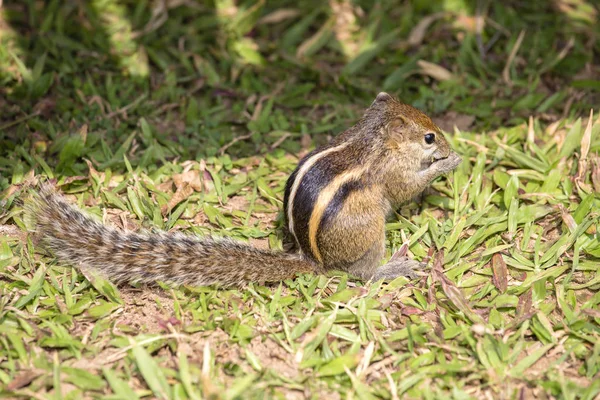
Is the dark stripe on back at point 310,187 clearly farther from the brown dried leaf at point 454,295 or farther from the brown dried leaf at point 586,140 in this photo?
the brown dried leaf at point 586,140

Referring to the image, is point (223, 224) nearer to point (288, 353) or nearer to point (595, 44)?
point (288, 353)

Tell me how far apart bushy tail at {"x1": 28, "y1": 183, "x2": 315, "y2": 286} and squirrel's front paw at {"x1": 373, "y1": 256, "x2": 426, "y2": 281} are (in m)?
0.62

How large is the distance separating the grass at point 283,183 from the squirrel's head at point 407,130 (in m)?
0.50

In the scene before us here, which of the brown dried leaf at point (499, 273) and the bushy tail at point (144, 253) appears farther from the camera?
the brown dried leaf at point (499, 273)

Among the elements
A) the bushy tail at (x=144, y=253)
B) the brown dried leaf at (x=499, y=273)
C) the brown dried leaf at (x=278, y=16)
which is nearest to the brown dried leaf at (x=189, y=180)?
the bushy tail at (x=144, y=253)

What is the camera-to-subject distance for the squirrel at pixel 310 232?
398cm

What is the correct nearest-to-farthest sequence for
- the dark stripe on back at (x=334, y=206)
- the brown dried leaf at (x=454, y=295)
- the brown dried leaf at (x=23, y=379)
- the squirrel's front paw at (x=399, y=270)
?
the brown dried leaf at (x=23, y=379)
the brown dried leaf at (x=454, y=295)
the dark stripe on back at (x=334, y=206)
the squirrel's front paw at (x=399, y=270)

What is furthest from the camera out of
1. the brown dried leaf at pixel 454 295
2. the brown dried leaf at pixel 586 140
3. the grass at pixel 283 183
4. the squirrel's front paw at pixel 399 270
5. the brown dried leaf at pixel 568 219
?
the brown dried leaf at pixel 586 140

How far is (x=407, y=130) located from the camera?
4367 mm

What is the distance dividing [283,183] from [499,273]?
165cm

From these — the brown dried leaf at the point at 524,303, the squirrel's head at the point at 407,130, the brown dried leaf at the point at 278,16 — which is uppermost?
the brown dried leaf at the point at 278,16

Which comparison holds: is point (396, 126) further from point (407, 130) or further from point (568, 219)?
point (568, 219)

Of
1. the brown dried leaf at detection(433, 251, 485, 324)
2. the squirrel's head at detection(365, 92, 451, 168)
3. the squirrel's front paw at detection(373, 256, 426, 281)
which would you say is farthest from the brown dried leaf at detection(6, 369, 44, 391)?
the squirrel's head at detection(365, 92, 451, 168)

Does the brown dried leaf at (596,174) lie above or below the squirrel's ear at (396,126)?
below
